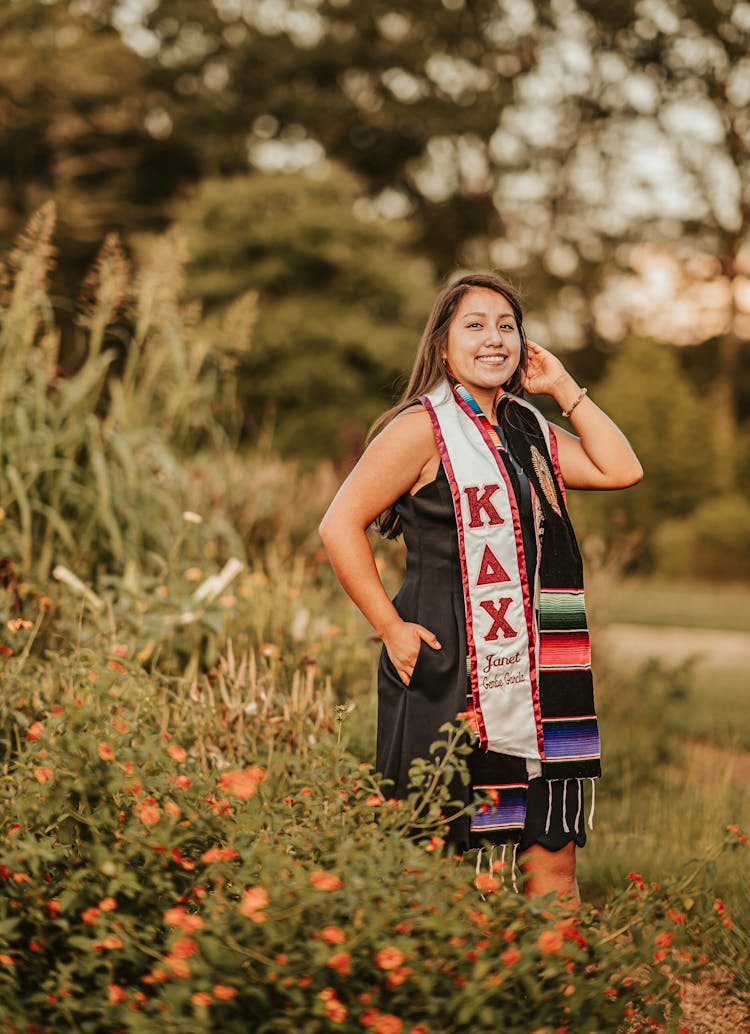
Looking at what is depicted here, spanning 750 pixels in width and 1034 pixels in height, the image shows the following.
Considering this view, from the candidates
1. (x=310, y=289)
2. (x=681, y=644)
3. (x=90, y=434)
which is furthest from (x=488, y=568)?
(x=310, y=289)

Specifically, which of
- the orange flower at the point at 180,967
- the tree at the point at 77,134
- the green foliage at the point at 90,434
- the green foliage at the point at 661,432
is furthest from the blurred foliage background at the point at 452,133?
the orange flower at the point at 180,967

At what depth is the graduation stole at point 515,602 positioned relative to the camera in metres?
2.53

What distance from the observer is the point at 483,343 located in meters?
2.67

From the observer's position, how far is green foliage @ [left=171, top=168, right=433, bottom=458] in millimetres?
16469

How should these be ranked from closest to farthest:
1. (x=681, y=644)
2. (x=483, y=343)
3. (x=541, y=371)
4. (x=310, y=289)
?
(x=483, y=343) < (x=541, y=371) < (x=681, y=644) < (x=310, y=289)

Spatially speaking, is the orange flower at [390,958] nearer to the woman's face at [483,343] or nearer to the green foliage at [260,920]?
the green foliage at [260,920]

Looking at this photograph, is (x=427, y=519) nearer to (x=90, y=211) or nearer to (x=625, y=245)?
(x=90, y=211)

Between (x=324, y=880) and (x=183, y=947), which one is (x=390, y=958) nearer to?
(x=324, y=880)

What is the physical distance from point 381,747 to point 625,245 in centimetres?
2477

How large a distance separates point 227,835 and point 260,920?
45cm

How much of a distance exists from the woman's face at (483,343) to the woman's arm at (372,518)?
19cm

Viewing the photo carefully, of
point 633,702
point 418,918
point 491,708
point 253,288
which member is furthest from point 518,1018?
point 253,288

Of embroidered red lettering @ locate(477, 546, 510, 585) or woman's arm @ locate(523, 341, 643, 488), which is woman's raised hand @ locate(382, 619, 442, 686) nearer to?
embroidered red lettering @ locate(477, 546, 510, 585)

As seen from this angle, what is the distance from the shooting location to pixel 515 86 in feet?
83.0
